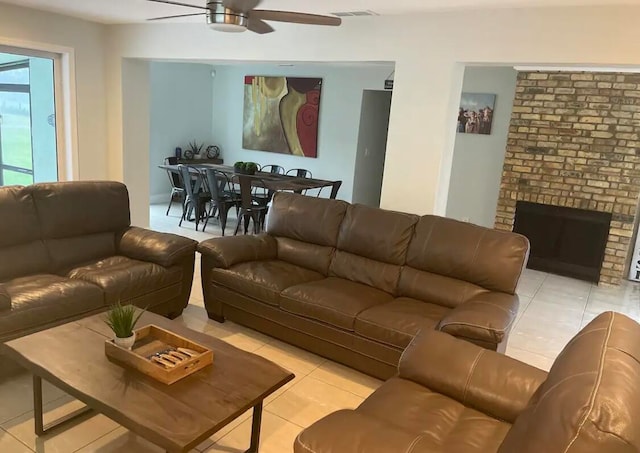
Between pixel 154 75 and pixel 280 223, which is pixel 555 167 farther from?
pixel 154 75

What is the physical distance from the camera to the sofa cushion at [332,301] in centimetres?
304

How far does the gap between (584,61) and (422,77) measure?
112 cm

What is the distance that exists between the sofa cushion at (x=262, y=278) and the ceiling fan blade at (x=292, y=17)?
5.48ft

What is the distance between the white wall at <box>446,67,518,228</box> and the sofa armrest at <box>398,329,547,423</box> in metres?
4.45

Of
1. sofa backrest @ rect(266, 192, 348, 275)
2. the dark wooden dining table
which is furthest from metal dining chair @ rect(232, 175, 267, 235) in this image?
sofa backrest @ rect(266, 192, 348, 275)

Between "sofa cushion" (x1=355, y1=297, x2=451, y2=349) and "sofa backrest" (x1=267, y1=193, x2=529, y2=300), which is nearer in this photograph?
"sofa cushion" (x1=355, y1=297, x2=451, y2=349)

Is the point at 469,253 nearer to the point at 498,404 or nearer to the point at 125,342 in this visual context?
the point at 498,404

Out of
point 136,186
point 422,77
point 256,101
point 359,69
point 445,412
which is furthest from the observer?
point 256,101

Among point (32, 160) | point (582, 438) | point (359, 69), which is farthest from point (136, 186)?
point (582, 438)

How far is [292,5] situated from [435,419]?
3.07 metres

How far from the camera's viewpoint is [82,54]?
528 cm

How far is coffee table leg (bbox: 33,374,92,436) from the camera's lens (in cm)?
224

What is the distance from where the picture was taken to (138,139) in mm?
5801

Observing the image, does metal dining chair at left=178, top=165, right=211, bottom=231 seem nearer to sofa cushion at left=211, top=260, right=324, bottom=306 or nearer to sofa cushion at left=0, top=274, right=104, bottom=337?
sofa cushion at left=211, top=260, right=324, bottom=306
